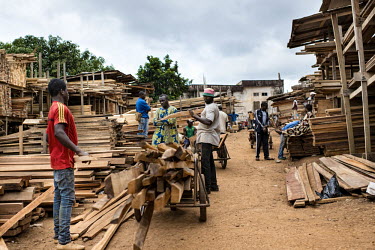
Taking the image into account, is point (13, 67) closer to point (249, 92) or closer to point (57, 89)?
point (57, 89)

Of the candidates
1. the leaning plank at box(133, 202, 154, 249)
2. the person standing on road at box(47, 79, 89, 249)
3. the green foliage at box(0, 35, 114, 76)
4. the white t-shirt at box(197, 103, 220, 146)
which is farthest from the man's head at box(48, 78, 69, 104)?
the green foliage at box(0, 35, 114, 76)

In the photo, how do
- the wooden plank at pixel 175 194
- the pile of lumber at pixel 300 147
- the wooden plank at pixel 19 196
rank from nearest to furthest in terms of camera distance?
the wooden plank at pixel 175 194
the wooden plank at pixel 19 196
the pile of lumber at pixel 300 147

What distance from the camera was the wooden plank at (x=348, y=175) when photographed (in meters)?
5.07

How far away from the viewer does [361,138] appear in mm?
8320

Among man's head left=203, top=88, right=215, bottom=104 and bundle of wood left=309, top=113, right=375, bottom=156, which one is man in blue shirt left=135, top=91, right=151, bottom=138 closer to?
man's head left=203, top=88, right=215, bottom=104

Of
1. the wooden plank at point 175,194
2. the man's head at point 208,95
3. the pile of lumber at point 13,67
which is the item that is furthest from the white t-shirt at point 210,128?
the pile of lumber at point 13,67

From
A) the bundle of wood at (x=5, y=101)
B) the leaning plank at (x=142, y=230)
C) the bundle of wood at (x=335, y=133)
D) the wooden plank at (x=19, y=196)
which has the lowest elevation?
the leaning plank at (x=142, y=230)

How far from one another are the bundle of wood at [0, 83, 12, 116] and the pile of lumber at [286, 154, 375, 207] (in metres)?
13.5

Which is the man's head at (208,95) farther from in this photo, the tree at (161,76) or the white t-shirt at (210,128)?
the tree at (161,76)

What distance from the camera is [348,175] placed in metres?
5.68

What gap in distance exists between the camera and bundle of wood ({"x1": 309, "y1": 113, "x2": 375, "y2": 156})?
8352 mm

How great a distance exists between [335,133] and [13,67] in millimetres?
15266

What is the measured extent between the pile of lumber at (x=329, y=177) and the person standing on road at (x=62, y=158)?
12.0ft

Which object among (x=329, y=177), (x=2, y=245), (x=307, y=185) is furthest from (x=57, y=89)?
(x=329, y=177)
